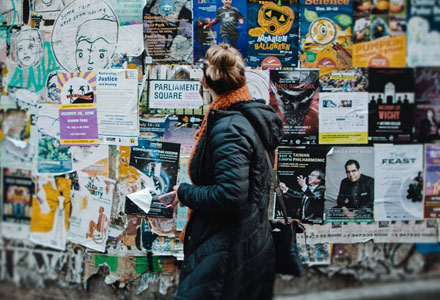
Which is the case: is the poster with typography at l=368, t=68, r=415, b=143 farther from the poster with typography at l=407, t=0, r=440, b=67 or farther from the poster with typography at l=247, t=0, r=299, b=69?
the poster with typography at l=247, t=0, r=299, b=69

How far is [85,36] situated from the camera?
11.7 ft

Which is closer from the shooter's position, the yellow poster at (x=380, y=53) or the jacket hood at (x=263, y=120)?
the jacket hood at (x=263, y=120)

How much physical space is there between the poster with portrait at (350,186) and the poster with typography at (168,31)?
1.43 meters

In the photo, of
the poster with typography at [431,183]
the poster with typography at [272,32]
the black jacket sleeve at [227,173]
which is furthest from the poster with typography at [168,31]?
the poster with typography at [431,183]

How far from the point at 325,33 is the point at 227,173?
6.03 feet

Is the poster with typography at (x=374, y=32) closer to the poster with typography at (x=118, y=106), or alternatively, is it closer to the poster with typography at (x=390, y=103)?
the poster with typography at (x=390, y=103)

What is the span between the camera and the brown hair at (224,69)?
2.33 metres

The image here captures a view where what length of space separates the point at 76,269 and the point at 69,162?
87 cm

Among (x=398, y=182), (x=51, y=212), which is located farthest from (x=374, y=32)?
(x=51, y=212)

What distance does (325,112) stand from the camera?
3.51 meters

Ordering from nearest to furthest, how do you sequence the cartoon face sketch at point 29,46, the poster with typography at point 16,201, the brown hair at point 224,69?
the brown hair at point 224,69
the cartoon face sketch at point 29,46
the poster with typography at point 16,201

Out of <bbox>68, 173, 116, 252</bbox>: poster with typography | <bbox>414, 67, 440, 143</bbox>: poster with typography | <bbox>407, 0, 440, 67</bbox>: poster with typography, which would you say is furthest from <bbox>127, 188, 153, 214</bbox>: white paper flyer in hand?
<bbox>407, 0, 440, 67</bbox>: poster with typography

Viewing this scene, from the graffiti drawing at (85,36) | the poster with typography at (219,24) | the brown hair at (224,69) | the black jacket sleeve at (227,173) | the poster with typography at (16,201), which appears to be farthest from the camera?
the poster with typography at (16,201)

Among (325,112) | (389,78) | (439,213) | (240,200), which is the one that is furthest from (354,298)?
(240,200)
